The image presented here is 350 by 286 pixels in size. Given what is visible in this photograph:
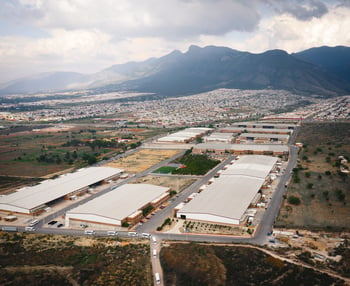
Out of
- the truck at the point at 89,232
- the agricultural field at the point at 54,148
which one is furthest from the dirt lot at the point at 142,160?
the truck at the point at 89,232

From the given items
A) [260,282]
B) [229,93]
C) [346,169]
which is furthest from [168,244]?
[229,93]

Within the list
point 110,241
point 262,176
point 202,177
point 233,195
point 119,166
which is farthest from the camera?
point 119,166

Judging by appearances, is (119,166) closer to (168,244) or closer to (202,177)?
(202,177)

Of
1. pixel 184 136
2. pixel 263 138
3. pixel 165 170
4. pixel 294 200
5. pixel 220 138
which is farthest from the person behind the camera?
pixel 184 136

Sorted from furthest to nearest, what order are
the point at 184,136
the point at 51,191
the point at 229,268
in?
the point at 184,136 → the point at 51,191 → the point at 229,268

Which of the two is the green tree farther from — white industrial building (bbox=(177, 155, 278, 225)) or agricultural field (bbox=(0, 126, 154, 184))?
agricultural field (bbox=(0, 126, 154, 184))

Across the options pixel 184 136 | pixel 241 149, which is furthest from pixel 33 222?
pixel 184 136

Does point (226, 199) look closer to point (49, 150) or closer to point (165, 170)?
point (165, 170)
